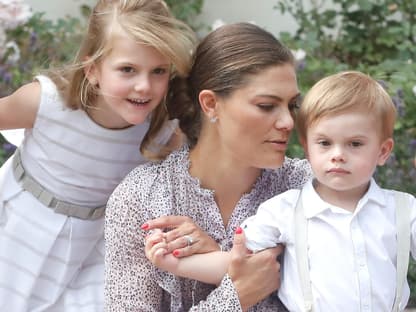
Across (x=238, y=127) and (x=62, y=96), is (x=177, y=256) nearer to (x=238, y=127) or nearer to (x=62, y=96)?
(x=238, y=127)

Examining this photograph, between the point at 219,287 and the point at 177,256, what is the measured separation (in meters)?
0.14

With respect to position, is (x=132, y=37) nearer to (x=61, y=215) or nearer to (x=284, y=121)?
(x=284, y=121)

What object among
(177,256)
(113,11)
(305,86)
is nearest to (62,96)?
(113,11)

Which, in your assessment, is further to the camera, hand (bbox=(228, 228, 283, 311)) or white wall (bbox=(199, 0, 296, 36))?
white wall (bbox=(199, 0, 296, 36))

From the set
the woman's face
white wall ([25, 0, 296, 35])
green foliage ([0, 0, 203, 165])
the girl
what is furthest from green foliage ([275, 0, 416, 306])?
the woman's face

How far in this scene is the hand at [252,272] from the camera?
2580mm

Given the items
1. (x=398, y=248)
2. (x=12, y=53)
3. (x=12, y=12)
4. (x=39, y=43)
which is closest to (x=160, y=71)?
(x=398, y=248)

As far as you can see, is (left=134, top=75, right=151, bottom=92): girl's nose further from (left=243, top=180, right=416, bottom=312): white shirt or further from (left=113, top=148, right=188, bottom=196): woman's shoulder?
(left=243, top=180, right=416, bottom=312): white shirt

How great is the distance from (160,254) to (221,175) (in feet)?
1.03

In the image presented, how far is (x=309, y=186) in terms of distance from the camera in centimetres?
257

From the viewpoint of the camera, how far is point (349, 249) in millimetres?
2461

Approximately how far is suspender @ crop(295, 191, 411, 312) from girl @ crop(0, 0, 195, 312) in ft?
1.91

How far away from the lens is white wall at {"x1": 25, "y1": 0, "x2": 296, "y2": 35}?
5832mm

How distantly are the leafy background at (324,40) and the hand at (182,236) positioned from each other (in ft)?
6.83
